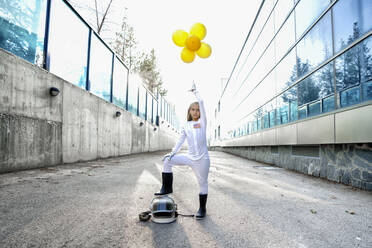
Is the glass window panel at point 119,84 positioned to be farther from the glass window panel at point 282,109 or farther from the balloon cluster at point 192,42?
the balloon cluster at point 192,42

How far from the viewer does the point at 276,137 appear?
36.4 feet

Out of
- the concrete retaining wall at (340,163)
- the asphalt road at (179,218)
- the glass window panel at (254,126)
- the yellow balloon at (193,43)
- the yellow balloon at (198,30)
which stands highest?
the yellow balloon at (198,30)

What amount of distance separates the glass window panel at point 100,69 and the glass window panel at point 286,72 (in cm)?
939

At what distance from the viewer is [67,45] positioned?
8742 mm

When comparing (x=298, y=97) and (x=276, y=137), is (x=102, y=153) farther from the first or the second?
(x=298, y=97)

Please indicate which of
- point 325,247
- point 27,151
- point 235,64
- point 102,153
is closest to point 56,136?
point 27,151

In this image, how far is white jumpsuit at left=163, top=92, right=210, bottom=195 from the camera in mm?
3040

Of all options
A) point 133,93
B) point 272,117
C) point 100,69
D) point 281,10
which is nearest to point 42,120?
point 100,69

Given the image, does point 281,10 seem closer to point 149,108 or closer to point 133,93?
point 133,93

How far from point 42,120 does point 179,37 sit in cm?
547

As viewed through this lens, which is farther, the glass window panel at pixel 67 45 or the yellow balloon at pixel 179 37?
the glass window panel at pixel 67 45

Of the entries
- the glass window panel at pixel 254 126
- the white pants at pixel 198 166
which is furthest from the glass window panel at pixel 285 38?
the white pants at pixel 198 166

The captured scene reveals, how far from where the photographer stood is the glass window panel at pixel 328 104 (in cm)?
653

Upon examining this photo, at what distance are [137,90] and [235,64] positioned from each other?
11846 millimetres
